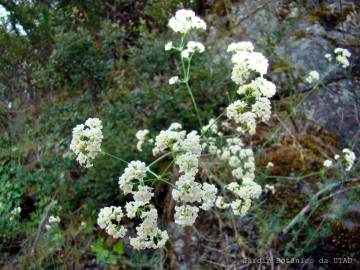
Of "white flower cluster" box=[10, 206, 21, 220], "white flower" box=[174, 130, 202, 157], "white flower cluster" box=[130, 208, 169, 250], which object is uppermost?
"white flower" box=[174, 130, 202, 157]

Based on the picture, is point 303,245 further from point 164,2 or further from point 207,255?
point 164,2

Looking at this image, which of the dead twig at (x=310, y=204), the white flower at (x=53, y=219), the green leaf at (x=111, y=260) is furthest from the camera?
the white flower at (x=53, y=219)

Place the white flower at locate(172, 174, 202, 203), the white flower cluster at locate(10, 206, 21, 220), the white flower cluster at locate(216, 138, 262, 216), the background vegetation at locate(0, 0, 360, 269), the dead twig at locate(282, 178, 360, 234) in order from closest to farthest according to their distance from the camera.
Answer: the white flower at locate(172, 174, 202, 203) → the white flower cluster at locate(216, 138, 262, 216) → the dead twig at locate(282, 178, 360, 234) → the background vegetation at locate(0, 0, 360, 269) → the white flower cluster at locate(10, 206, 21, 220)

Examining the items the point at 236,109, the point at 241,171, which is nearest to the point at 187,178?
the point at 236,109

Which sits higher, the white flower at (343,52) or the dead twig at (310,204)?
the white flower at (343,52)

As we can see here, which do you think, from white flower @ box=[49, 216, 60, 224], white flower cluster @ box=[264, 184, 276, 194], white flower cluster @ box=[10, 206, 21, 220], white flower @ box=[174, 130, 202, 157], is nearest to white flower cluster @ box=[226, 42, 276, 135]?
white flower @ box=[174, 130, 202, 157]

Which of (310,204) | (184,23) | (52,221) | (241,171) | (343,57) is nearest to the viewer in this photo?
(184,23)

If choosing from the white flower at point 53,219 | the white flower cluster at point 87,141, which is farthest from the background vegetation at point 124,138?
the white flower cluster at point 87,141

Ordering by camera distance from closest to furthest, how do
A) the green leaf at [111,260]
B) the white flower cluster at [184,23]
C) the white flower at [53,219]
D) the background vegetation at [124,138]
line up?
the white flower cluster at [184,23] → the background vegetation at [124,138] → the green leaf at [111,260] → the white flower at [53,219]

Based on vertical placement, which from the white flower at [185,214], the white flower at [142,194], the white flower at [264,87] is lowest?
the white flower at [185,214]

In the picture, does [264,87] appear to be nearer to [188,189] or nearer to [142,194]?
[188,189]

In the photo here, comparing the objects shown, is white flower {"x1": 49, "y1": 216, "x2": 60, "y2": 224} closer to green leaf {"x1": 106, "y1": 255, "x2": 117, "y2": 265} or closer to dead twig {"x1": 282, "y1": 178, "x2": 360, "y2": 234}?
green leaf {"x1": 106, "y1": 255, "x2": 117, "y2": 265}

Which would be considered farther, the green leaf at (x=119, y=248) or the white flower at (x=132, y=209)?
the green leaf at (x=119, y=248)

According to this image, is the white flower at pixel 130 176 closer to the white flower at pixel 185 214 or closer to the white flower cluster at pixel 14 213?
the white flower at pixel 185 214
